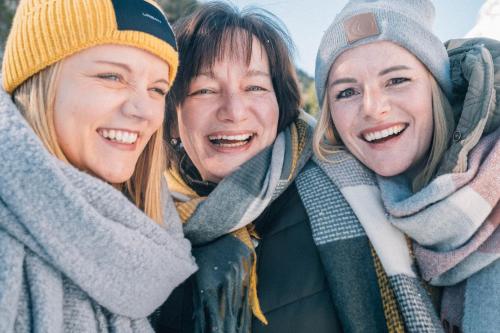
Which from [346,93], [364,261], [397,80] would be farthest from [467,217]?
[346,93]

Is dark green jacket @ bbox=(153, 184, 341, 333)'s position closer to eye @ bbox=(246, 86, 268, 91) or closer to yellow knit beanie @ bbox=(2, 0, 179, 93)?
eye @ bbox=(246, 86, 268, 91)

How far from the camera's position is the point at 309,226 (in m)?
1.75

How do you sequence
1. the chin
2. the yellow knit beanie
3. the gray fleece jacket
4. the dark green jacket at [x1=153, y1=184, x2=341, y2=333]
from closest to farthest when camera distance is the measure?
the gray fleece jacket → the yellow knit beanie → the chin → the dark green jacket at [x1=153, y1=184, x2=341, y2=333]

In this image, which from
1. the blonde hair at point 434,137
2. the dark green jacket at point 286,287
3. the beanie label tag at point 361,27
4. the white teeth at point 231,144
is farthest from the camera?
the white teeth at point 231,144

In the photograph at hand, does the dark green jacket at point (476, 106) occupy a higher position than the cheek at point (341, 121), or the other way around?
the dark green jacket at point (476, 106)

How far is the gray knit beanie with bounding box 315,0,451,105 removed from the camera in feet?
5.82

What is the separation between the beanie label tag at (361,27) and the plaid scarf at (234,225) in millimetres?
543

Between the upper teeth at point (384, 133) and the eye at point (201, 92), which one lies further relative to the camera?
the eye at point (201, 92)

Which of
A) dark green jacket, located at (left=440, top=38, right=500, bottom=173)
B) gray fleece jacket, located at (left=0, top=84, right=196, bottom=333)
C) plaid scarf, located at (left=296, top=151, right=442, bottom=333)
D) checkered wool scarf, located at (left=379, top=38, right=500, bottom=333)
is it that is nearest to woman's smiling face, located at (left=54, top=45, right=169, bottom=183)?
gray fleece jacket, located at (left=0, top=84, right=196, bottom=333)

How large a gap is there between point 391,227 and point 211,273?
74cm

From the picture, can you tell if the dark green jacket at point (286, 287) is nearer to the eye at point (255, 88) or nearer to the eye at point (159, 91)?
the eye at point (255, 88)

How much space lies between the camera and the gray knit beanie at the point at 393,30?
1772mm

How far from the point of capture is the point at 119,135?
150 centimetres

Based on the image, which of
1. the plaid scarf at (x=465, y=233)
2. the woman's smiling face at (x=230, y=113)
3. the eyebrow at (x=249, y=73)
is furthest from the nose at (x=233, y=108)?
the plaid scarf at (x=465, y=233)
